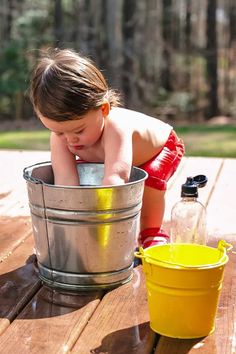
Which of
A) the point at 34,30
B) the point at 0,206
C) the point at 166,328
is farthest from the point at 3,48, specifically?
the point at 166,328

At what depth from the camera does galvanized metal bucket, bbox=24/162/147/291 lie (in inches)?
80.4

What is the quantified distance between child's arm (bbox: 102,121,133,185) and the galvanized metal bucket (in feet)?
0.21

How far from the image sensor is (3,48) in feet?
28.9

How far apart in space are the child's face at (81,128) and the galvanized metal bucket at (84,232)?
7.2 inches

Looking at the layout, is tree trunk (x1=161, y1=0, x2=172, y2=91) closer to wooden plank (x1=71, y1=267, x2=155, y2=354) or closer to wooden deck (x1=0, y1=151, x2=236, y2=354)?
wooden deck (x1=0, y1=151, x2=236, y2=354)

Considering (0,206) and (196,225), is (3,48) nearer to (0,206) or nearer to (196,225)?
(0,206)

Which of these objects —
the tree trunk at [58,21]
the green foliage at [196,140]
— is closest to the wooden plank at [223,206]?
the green foliage at [196,140]

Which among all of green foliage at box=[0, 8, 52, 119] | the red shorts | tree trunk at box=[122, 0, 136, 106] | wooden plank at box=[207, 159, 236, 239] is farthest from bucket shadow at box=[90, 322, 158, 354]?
tree trunk at box=[122, 0, 136, 106]

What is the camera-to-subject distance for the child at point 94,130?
6.91ft

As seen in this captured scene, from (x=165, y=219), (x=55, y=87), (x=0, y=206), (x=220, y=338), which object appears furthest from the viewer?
(x=0, y=206)

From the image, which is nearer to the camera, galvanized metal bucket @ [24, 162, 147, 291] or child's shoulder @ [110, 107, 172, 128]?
galvanized metal bucket @ [24, 162, 147, 291]

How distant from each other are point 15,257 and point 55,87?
2.39 feet

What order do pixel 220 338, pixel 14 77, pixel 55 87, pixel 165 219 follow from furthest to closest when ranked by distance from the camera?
pixel 14 77, pixel 165 219, pixel 55 87, pixel 220 338

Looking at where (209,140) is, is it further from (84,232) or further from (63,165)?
(84,232)
